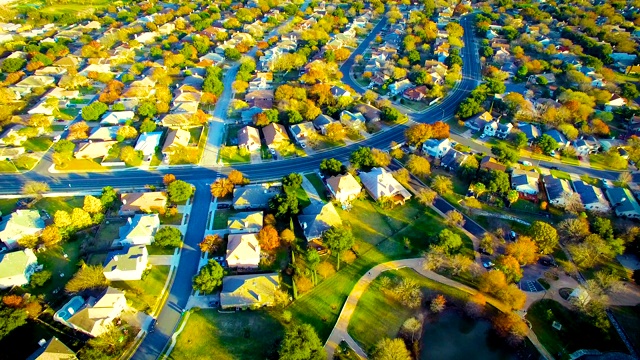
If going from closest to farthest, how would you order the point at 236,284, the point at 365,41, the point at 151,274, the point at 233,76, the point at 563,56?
the point at 236,284 → the point at 151,274 → the point at 233,76 → the point at 563,56 → the point at 365,41

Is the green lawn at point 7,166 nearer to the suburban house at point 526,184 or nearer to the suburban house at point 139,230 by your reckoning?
the suburban house at point 139,230

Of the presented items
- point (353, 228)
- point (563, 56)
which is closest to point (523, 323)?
point (353, 228)

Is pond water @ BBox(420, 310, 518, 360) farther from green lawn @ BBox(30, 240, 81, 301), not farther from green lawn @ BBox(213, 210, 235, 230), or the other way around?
green lawn @ BBox(30, 240, 81, 301)

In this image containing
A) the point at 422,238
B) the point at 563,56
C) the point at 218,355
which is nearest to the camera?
the point at 218,355

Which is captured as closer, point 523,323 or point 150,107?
point 523,323

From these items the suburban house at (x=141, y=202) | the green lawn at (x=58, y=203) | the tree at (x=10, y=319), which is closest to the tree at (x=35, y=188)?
the green lawn at (x=58, y=203)

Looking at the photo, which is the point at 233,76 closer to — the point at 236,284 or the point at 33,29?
the point at 236,284

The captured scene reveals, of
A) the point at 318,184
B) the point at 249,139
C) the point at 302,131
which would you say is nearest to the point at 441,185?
→ the point at 318,184

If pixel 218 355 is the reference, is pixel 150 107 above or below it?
above
